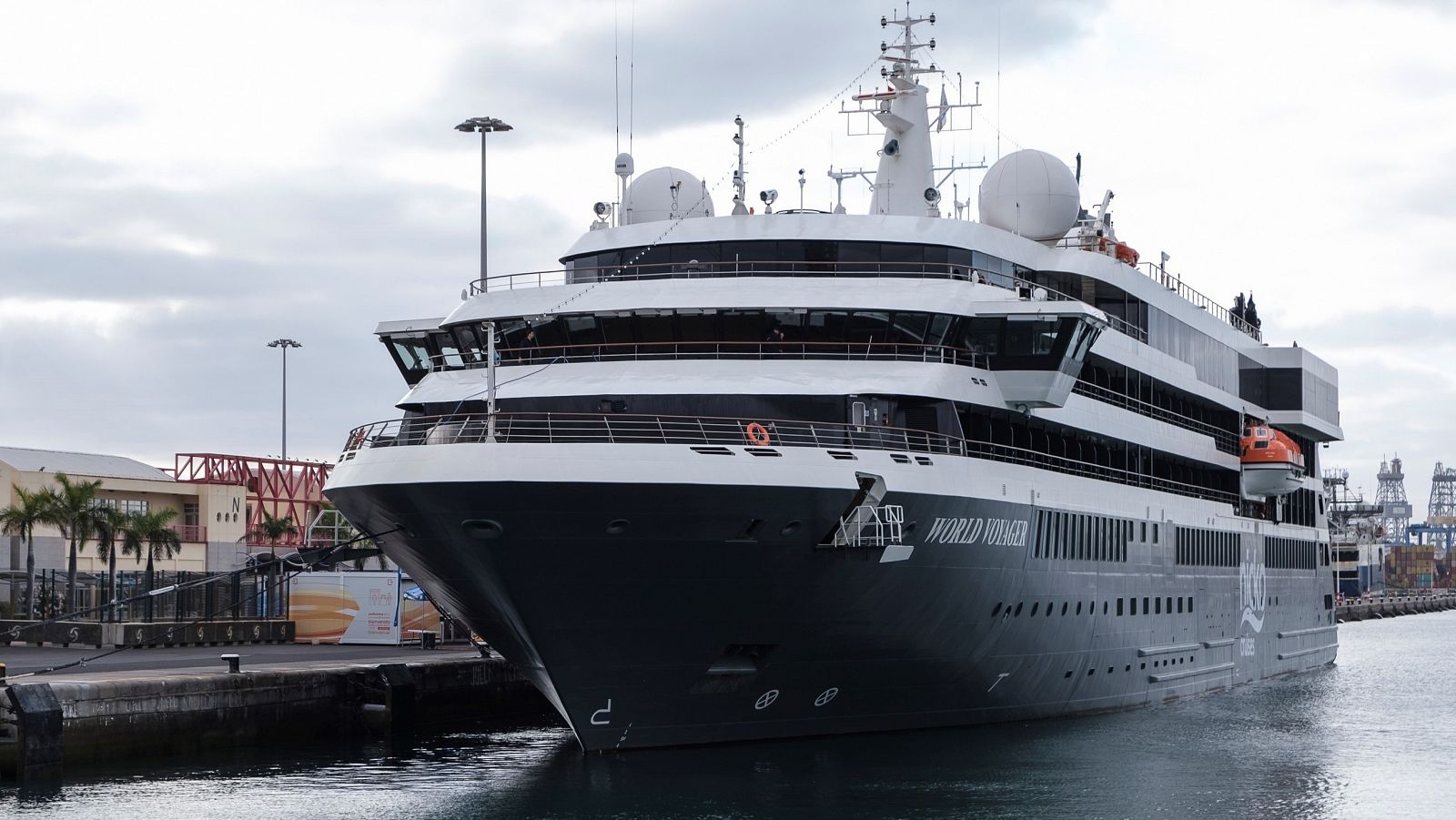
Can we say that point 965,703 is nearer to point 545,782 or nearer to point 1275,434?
point 545,782

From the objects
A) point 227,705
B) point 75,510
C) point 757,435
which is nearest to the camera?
point 757,435

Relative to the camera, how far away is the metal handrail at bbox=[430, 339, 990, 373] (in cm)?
3300

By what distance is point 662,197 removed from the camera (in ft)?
143

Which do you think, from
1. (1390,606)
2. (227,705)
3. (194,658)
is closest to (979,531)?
(227,705)

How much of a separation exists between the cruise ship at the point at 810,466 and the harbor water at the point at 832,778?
36.6 inches

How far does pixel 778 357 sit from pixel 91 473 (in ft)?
212

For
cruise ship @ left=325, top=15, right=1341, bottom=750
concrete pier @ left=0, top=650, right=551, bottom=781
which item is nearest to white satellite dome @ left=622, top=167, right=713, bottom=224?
cruise ship @ left=325, top=15, right=1341, bottom=750

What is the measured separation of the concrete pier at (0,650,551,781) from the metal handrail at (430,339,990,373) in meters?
8.64

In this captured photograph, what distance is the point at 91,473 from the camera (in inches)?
3487

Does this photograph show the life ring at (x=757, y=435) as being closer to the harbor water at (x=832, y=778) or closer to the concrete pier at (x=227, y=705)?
the harbor water at (x=832, y=778)

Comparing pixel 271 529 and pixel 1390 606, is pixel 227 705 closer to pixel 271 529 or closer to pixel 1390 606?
→ pixel 271 529

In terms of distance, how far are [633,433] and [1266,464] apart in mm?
28970

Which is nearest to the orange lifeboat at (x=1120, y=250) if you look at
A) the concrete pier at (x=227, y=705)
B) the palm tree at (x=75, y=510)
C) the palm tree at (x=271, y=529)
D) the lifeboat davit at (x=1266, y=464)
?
the lifeboat davit at (x=1266, y=464)

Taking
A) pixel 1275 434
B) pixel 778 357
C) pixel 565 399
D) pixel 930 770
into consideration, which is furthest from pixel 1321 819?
pixel 1275 434
